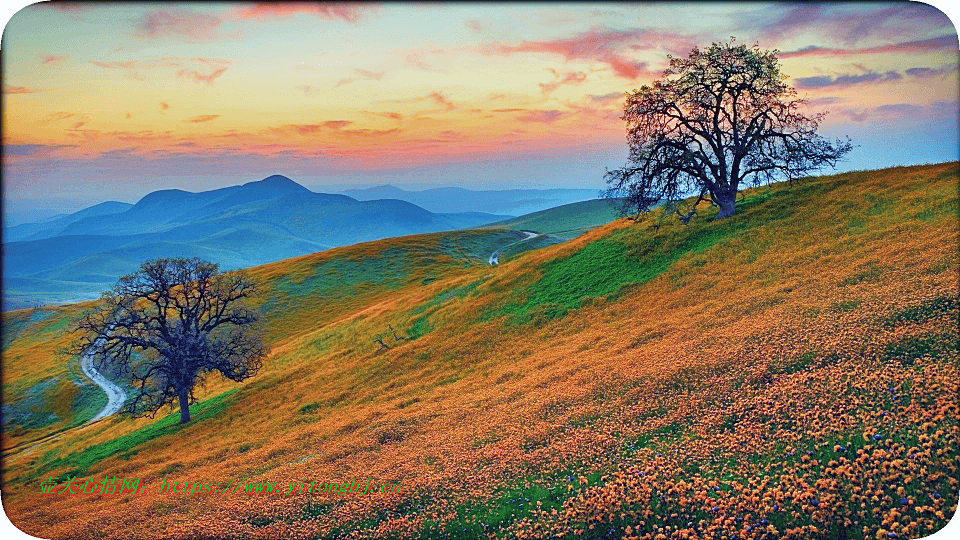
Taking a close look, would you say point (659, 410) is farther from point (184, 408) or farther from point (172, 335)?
point (172, 335)

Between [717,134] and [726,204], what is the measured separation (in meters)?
4.90

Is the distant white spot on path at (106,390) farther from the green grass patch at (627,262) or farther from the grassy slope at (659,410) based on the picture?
the green grass patch at (627,262)

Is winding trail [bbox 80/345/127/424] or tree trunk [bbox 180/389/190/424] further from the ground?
tree trunk [bbox 180/389/190/424]

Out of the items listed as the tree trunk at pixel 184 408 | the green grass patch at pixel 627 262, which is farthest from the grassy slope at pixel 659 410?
the tree trunk at pixel 184 408

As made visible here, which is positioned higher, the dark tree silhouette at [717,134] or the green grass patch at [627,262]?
the dark tree silhouette at [717,134]

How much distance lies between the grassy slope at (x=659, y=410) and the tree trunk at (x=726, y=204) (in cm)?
138

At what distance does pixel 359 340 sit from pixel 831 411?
40039mm

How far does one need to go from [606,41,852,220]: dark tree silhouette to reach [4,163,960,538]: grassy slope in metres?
2.63

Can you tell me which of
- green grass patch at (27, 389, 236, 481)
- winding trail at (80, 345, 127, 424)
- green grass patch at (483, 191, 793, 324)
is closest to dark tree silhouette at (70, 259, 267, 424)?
green grass patch at (27, 389, 236, 481)

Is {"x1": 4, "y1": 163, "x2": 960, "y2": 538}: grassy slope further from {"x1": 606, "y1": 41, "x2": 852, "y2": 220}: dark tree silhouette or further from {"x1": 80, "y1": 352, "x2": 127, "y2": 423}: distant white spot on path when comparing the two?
{"x1": 80, "y1": 352, "x2": 127, "y2": 423}: distant white spot on path

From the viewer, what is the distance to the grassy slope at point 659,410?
12625mm

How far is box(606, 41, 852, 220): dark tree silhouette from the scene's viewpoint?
104 ft

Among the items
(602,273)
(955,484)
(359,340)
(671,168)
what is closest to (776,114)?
(671,168)

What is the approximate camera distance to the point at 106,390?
63.2 metres
